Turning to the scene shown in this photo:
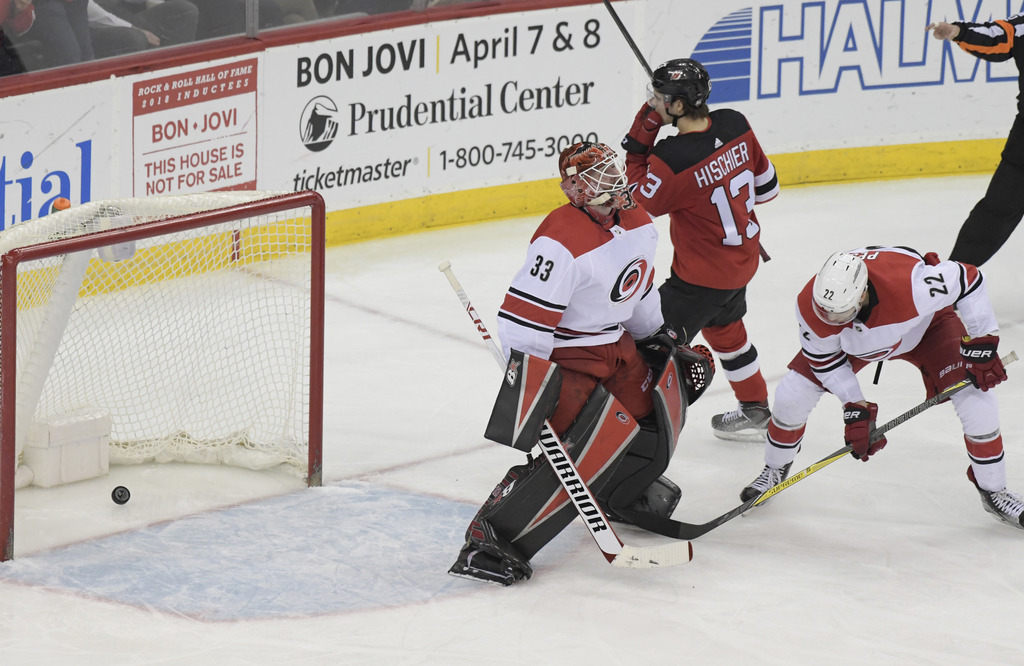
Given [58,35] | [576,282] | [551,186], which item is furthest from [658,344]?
[551,186]

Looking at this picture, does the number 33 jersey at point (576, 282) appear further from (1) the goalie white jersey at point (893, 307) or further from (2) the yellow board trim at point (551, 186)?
(2) the yellow board trim at point (551, 186)

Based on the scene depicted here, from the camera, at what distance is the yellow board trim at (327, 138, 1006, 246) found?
6492mm

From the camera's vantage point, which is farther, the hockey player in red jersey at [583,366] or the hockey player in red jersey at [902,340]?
the hockey player in red jersey at [902,340]

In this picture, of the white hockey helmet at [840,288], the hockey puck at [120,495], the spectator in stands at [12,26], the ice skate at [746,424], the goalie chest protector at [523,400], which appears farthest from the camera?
the spectator in stands at [12,26]

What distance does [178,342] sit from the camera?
434cm

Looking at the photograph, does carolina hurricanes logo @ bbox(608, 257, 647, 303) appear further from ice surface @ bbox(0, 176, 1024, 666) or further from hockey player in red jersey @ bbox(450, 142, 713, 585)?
ice surface @ bbox(0, 176, 1024, 666)

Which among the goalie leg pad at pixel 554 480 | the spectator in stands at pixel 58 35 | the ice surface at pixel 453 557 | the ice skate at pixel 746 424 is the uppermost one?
the spectator in stands at pixel 58 35

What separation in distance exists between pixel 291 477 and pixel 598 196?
4.37 feet

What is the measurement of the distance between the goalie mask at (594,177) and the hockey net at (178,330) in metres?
0.91

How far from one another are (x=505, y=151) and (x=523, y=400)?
11.8ft


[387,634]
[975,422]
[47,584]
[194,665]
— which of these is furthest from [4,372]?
[975,422]

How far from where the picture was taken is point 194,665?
9.94ft

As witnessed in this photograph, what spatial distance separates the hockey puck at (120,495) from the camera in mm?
3834

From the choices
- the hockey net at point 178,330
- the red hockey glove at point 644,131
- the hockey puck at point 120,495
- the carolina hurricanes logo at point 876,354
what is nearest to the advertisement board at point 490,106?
the hockey net at point 178,330
